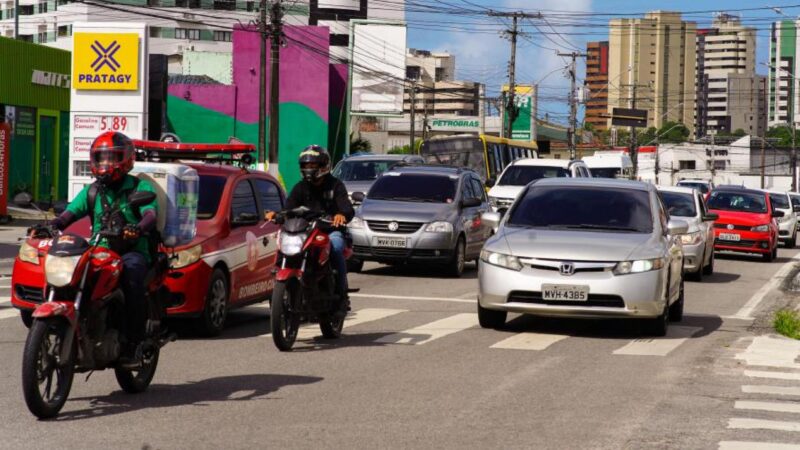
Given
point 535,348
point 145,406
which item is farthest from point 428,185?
point 145,406

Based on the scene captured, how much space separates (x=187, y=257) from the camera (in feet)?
41.8

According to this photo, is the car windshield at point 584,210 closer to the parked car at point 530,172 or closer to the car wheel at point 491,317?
the car wheel at point 491,317

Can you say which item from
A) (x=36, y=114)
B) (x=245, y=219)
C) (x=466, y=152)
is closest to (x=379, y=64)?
(x=466, y=152)

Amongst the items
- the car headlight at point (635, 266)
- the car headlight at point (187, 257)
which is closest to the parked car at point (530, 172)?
the car headlight at point (635, 266)

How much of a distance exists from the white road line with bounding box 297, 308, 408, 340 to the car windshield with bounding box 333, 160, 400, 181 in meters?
14.4

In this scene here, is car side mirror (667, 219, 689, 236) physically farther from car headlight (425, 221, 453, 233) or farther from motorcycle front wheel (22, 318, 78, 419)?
motorcycle front wheel (22, 318, 78, 419)

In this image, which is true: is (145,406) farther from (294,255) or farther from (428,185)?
(428,185)

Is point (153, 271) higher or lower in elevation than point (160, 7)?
lower

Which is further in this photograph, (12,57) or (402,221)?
(12,57)

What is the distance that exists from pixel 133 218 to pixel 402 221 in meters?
12.8

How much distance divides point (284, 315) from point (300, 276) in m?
0.36

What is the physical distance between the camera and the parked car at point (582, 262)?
43.6 feet

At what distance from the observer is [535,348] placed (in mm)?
12664

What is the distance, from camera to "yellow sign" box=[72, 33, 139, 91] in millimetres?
37812
